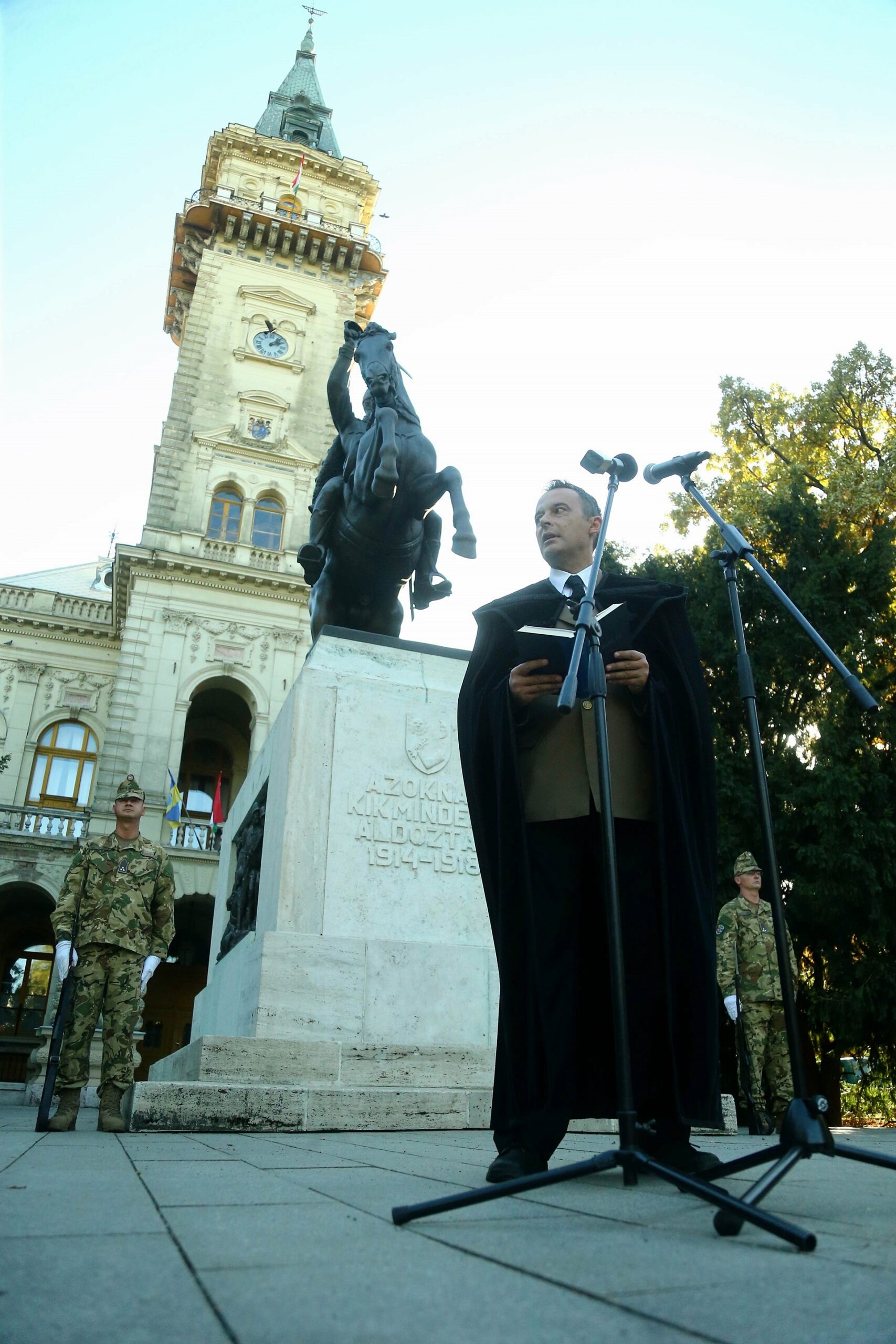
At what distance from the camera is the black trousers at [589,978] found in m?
2.62

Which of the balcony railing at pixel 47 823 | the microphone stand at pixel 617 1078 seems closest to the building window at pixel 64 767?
the balcony railing at pixel 47 823

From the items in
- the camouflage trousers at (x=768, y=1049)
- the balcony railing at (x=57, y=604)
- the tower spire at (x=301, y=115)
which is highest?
the tower spire at (x=301, y=115)

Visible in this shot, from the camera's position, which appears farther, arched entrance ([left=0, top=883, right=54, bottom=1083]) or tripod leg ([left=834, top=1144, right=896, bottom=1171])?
arched entrance ([left=0, top=883, right=54, bottom=1083])

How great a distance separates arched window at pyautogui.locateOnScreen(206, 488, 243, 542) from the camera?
31.8m

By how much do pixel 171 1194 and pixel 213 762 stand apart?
31724 millimetres

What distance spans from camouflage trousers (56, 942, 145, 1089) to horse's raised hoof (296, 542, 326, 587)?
317cm

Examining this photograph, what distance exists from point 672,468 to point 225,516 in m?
30.6

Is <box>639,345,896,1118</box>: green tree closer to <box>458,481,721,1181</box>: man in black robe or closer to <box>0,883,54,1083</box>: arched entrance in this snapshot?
<box>458,481,721,1181</box>: man in black robe

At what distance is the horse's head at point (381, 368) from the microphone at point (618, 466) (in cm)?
449

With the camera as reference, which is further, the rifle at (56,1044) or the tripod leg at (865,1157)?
the rifle at (56,1044)

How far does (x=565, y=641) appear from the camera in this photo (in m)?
3.03

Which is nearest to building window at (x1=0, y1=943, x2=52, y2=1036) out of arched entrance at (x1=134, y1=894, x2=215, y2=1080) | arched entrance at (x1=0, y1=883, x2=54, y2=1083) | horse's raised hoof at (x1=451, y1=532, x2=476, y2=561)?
arched entrance at (x1=0, y1=883, x2=54, y2=1083)

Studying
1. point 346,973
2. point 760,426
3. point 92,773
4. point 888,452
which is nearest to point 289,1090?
point 346,973

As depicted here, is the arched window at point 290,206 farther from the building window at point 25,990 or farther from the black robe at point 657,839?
the black robe at point 657,839
